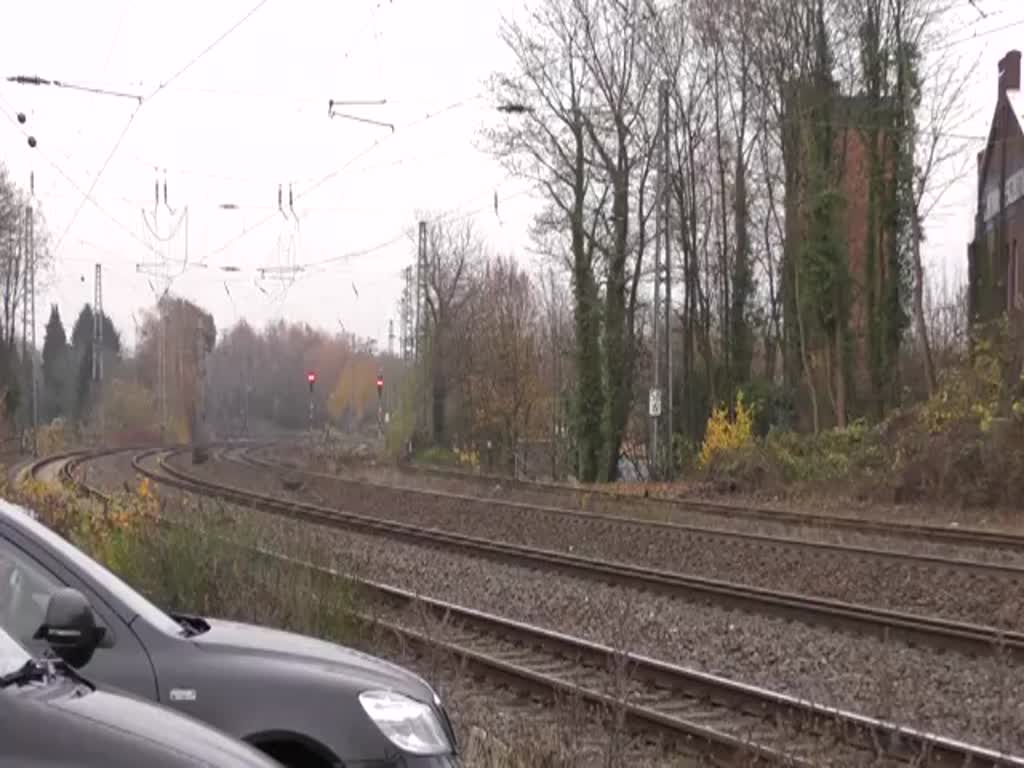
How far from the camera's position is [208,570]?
10.6 metres

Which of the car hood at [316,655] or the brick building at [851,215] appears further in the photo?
the brick building at [851,215]

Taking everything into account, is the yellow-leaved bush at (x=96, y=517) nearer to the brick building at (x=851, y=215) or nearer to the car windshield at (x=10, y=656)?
the car windshield at (x=10, y=656)

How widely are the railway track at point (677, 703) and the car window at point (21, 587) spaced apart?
265 centimetres

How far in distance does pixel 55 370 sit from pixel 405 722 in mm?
109917

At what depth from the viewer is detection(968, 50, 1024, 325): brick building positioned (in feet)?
152

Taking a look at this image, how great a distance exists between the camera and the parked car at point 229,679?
527cm

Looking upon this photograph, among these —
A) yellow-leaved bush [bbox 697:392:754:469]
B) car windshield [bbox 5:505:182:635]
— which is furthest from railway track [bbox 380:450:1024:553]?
car windshield [bbox 5:505:182:635]

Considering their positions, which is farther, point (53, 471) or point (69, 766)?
point (53, 471)

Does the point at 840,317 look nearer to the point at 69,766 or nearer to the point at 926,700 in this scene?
the point at 926,700

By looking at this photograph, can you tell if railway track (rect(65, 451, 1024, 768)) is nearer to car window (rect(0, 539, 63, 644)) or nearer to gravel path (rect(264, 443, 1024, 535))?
car window (rect(0, 539, 63, 644))

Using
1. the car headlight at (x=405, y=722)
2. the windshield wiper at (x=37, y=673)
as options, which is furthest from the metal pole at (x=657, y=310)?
the windshield wiper at (x=37, y=673)

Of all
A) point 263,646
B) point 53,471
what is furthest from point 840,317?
point 263,646

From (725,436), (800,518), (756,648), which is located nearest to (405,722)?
(756,648)

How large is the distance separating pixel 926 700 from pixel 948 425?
20.8 meters
